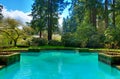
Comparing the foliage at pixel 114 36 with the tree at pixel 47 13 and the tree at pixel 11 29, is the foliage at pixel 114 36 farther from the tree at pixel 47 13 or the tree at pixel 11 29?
the tree at pixel 11 29

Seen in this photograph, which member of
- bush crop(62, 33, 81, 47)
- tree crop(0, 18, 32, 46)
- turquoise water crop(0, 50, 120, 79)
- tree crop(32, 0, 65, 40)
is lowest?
turquoise water crop(0, 50, 120, 79)

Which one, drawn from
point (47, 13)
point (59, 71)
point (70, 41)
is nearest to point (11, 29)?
point (47, 13)

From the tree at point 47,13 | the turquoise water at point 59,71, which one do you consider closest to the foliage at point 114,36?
the turquoise water at point 59,71

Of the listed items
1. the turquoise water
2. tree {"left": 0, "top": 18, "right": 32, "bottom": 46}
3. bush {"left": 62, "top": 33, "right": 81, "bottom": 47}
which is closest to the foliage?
bush {"left": 62, "top": 33, "right": 81, "bottom": 47}

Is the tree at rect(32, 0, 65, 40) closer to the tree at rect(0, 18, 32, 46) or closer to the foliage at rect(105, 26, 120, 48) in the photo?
the tree at rect(0, 18, 32, 46)

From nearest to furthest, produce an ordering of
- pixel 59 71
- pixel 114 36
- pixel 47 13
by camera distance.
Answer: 1. pixel 59 71
2. pixel 114 36
3. pixel 47 13

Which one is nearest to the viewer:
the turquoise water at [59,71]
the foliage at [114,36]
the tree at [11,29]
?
the turquoise water at [59,71]

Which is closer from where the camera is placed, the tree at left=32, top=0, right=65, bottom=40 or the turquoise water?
the turquoise water

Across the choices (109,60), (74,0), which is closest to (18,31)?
(74,0)

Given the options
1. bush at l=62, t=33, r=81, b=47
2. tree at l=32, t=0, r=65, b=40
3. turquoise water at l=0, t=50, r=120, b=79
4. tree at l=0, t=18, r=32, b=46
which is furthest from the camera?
tree at l=32, t=0, r=65, b=40

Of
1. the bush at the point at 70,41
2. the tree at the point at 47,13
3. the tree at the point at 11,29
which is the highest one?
the tree at the point at 47,13

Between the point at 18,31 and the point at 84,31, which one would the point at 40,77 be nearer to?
the point at 84,31

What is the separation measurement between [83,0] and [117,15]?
6061 millimetres

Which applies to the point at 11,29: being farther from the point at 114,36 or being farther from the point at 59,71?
the point at 59,71
